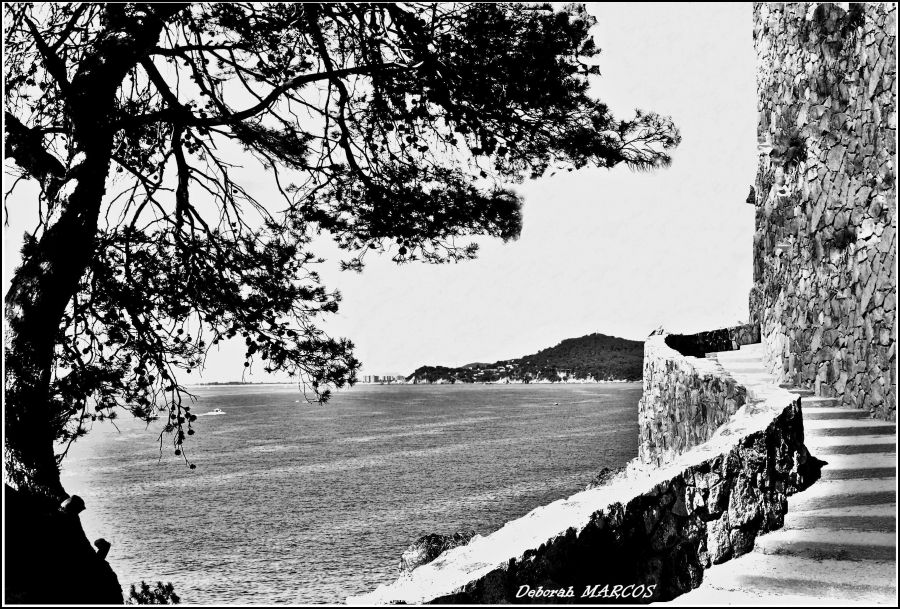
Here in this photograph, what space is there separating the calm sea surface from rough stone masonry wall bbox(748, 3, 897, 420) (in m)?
17.4

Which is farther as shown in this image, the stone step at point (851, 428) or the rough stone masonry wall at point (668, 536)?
the stone step at point (851, 428)

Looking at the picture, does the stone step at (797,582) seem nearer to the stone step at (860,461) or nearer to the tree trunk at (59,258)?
the stone step at (860,461)

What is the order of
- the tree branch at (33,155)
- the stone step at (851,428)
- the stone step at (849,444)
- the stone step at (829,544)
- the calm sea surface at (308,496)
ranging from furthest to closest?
the calm sea surface at (308,496), the stone step at (851,428), the stone step at (849,444), the tree branch at (33,155), the stone step at (829,544)

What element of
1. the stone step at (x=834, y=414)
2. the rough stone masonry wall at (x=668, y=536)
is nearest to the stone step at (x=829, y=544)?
the rough stone masonry wall at (x=668, y=536)

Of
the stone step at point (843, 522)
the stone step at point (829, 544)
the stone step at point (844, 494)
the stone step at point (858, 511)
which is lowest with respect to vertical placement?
the stone step at point (829, 544)

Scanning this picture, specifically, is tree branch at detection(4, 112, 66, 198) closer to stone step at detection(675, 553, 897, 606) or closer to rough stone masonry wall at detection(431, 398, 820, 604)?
rough stone masonry wall at detection(431, 398, 820, 604)

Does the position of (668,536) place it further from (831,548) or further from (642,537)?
(831,548)

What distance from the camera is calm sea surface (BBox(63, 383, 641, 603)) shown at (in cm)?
2673

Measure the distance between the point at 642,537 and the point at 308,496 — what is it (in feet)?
119

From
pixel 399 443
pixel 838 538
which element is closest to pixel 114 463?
pixel 399 443

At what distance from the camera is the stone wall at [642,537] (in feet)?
14.8

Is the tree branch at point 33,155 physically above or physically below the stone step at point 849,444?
above

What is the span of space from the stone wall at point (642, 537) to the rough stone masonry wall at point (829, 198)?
3.68 meters

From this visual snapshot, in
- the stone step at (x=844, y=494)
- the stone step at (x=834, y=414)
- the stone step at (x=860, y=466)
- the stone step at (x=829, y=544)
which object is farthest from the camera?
the stone step at (x=834, y=414)
